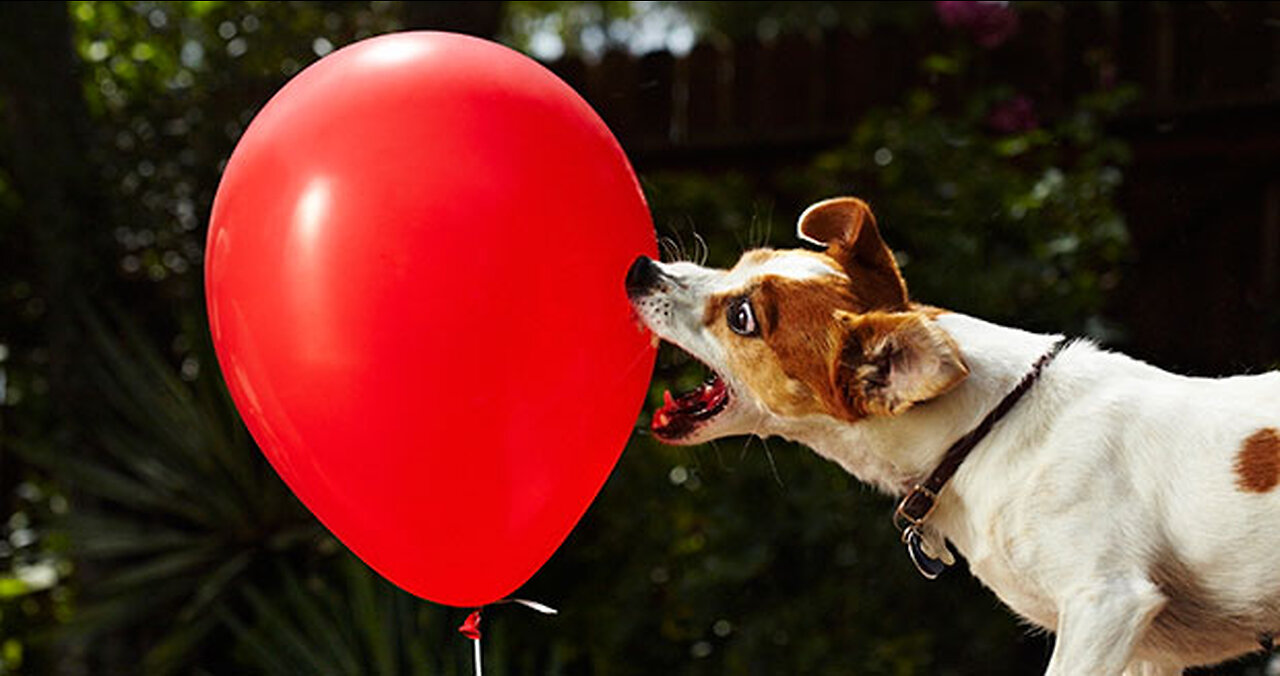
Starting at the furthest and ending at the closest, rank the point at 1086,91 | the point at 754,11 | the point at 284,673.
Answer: the point at 754,11
the point at 1086,91
the point at 284,673

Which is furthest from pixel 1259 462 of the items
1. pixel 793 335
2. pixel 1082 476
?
pixel 793 335

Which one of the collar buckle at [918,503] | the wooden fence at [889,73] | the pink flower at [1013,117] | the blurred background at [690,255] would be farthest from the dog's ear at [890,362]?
the wooden fence at [889,73]

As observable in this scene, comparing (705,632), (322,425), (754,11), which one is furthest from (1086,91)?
(754,11)

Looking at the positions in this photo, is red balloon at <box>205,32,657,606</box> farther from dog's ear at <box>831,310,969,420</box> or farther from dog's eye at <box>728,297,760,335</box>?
dog's ear at <box>831,310,969,420</box>

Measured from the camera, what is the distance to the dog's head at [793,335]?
1.65 m

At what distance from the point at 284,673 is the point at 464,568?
1.42 meters

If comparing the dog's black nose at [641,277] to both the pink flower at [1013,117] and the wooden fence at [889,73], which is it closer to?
the pink flower at [1013,117]

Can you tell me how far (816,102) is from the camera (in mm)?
4176

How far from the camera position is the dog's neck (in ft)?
5.60

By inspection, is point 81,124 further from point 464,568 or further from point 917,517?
point 917,517

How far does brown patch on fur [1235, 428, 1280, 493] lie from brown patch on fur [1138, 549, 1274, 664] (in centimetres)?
11

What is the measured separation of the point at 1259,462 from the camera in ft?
5.25

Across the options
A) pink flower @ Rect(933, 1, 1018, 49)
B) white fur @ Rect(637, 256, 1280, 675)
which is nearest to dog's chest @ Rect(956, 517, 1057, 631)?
white fur @ Rect(637, 256, 1280, 675)

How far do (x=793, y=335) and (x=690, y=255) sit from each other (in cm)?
135
